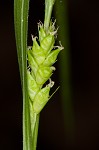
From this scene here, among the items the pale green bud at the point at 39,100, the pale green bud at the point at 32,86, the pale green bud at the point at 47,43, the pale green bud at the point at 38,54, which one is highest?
the pale green bud at the point at 47,43

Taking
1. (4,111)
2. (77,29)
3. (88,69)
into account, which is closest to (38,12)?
(77,29)

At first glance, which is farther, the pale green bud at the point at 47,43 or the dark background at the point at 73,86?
the dark background at the point at 73,86

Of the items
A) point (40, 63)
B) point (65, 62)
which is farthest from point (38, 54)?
point (65, 62)

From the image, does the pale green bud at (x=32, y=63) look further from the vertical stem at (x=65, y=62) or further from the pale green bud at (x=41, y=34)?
the vertical stem at (x=65, y=62)

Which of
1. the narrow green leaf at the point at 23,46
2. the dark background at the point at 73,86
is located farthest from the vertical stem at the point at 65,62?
the dark background at the point at 73,86

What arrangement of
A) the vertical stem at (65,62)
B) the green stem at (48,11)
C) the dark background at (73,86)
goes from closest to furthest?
1. the green stem at (48,11)
2. the vertical stem at (65,62)
3. the dark background at (73,86)

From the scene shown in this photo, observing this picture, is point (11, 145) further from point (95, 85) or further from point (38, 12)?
point (38, 12)

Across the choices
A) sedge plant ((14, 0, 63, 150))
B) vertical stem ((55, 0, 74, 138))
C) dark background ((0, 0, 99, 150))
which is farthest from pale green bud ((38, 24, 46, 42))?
dark background ((0, 0, 99, 150))

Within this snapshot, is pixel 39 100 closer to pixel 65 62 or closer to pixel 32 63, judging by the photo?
pixel 32 63
